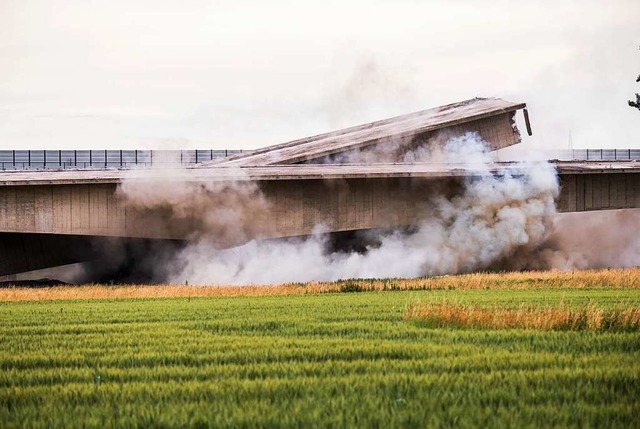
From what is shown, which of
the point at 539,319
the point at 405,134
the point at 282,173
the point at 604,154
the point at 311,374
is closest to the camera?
the point at 311,374

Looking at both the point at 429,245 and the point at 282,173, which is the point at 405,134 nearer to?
the point at 429,245

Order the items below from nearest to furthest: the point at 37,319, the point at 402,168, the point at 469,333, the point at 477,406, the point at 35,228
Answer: the point at 477,406 → the point at 469,333 → the point at 37,319 → the point at 35,228 → the point at 402,168

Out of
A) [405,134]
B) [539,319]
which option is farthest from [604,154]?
[539,319]

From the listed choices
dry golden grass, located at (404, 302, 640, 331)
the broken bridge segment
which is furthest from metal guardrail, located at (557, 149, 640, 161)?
dry golden grass, located at (404, 302, 640, 331)

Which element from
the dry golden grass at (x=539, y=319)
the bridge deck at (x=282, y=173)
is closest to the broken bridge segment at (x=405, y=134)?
the bridge deck at (x=282, y=173)

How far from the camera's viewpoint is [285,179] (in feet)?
174

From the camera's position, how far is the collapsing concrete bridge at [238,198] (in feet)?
165

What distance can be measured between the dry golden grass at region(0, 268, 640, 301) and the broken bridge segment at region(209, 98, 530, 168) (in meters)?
A: 12.0

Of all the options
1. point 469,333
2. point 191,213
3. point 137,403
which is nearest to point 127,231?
point 191,213

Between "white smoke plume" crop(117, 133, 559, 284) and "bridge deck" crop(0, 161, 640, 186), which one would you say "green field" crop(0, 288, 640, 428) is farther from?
"white smoke plume" crop(117, 133, 559, 284)

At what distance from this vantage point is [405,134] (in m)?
64.9

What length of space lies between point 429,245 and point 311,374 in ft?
132

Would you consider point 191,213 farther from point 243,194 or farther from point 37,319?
point 37,319

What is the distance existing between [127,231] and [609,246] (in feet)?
98.8
